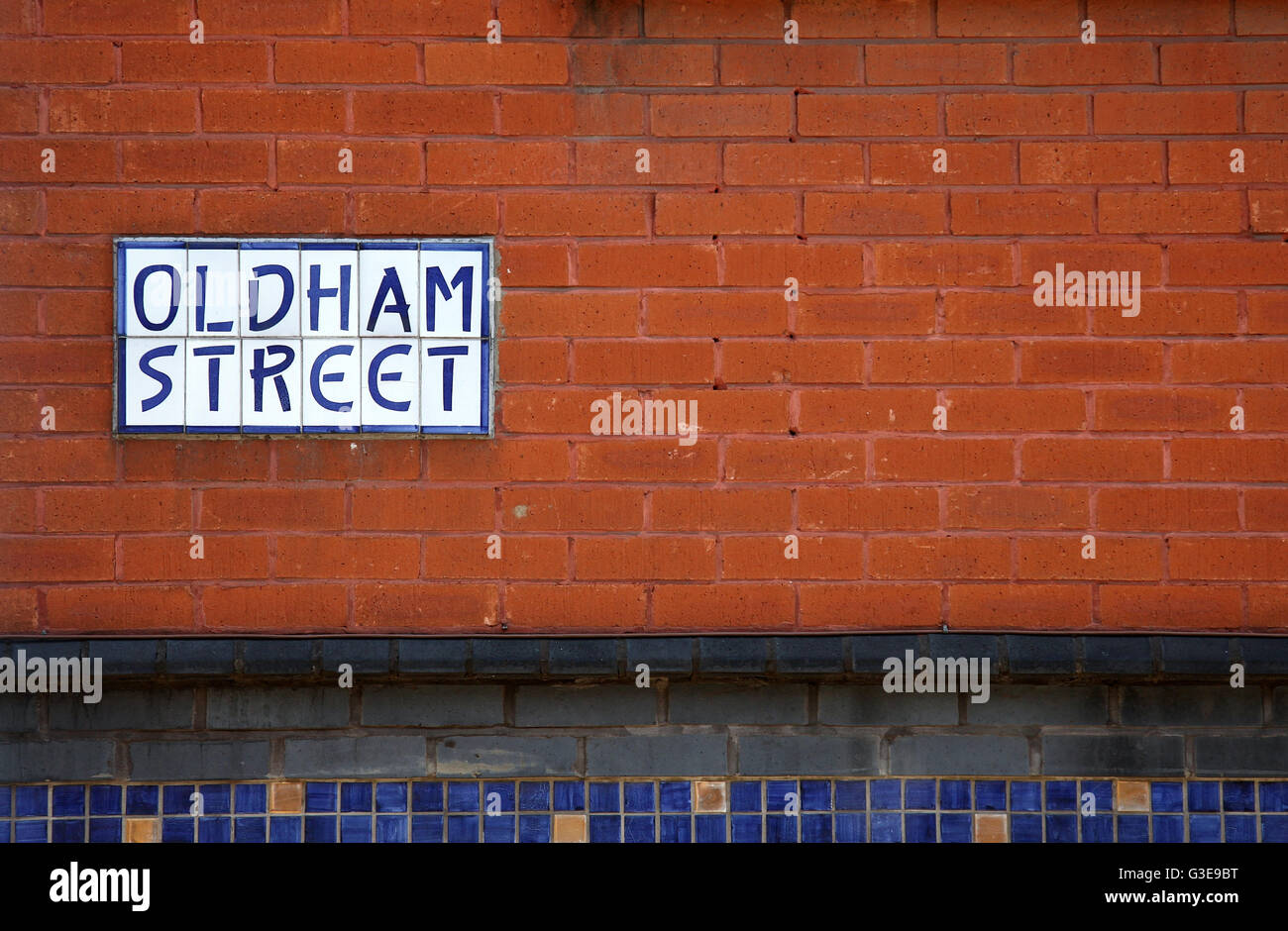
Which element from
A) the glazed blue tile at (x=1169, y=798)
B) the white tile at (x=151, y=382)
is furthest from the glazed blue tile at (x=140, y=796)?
the glazed blue tile at (x=1169, y=798)

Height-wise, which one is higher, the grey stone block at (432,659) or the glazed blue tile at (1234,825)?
the grey stone block at (432,659)

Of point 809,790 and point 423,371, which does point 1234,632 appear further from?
point 423,371

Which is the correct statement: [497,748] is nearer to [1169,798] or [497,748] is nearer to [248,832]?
[248,832]

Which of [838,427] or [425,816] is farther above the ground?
[838,427]

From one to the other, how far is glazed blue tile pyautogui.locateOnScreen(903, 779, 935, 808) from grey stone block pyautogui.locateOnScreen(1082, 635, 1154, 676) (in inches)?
29.0

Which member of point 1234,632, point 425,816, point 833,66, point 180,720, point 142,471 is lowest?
point 425,816

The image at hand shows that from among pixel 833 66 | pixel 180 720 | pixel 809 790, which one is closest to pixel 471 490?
pixel 180 720

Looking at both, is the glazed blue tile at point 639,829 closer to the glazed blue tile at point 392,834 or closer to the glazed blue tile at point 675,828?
the glazed blue tile at point 675,828

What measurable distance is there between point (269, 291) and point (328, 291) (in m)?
0.22

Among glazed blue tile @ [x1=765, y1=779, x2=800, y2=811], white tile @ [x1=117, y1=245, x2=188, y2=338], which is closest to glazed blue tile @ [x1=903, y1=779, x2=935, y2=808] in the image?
glazed blue tile @ [x1=765, y1=779, x2=800, y2=811]

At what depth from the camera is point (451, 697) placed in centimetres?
440

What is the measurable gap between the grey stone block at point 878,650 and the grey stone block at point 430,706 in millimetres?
1352

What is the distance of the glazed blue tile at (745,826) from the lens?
14.4 ft

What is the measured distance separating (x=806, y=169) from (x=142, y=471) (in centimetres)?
276
